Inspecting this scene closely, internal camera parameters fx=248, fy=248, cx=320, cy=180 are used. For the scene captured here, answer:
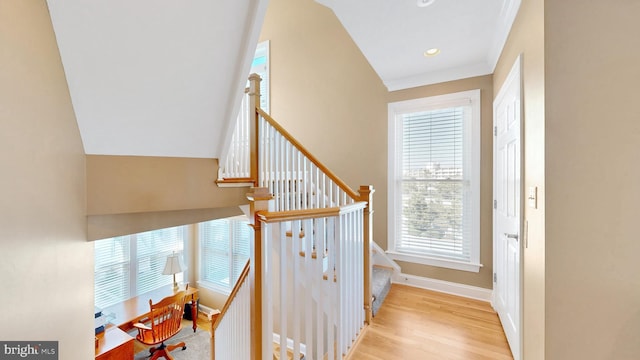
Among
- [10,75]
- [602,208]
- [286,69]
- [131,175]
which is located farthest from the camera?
[286,69]

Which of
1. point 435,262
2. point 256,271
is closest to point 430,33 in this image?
point 256,271

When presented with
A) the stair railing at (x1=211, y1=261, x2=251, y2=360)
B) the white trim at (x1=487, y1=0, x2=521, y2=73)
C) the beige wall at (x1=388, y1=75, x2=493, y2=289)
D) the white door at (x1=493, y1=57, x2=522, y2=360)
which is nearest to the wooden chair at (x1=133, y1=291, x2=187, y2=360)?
the stair railing at (x1=211, y1=261, x2=251, y2=360)

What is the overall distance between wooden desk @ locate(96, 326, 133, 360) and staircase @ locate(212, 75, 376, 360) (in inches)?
62.5

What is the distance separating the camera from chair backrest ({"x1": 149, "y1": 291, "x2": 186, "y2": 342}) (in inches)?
159

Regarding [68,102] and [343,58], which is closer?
[68,102]

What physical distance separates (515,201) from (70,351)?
2916mm

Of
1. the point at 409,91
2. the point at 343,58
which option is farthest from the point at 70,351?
the point at 343,58

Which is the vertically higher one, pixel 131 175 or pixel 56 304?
pixel 131 175

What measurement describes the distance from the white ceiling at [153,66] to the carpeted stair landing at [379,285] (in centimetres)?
226

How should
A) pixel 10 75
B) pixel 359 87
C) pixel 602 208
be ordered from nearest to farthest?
1. pixel 10 75
2. pixel 602 208
3. pixel 359 87

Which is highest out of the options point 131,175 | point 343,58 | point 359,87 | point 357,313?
point 343,58

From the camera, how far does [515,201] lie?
1.78 metres

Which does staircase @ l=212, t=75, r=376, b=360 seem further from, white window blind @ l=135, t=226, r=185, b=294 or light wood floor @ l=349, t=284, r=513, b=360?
white window blind @ l=135, t=226, r=185, b=294

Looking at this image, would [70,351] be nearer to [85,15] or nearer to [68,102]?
[68,102]
